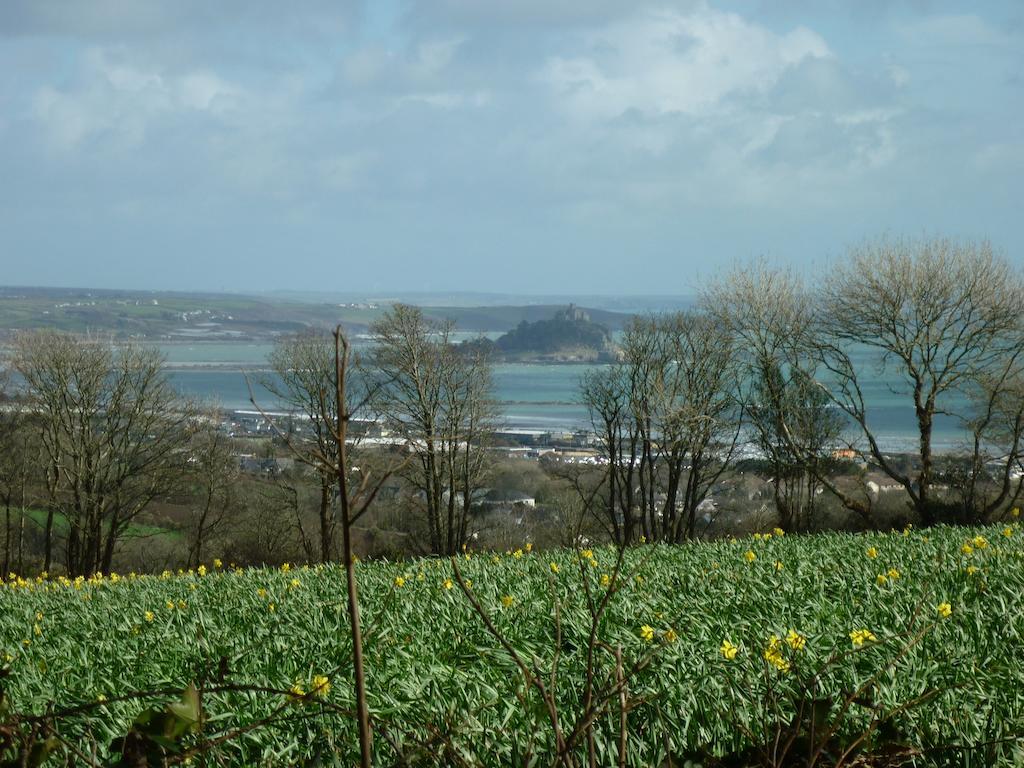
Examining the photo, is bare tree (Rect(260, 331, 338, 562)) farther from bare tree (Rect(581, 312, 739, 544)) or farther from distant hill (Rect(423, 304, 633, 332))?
bare tree (Rect(581, 312, 739, 544))

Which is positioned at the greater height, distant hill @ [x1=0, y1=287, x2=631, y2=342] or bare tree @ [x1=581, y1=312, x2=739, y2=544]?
distant hill @ [x1=0, y1=287, x2=631, y2=342]

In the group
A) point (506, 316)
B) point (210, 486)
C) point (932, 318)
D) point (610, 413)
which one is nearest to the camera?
point (932, 318)

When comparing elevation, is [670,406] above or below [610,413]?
above

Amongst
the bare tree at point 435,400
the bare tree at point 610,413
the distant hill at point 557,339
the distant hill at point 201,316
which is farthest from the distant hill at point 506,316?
the bare tree at point 610,413

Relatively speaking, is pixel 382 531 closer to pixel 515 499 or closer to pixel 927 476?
pixel 515 499

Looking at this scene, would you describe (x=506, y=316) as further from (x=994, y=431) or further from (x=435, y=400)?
(x=994, y=431)

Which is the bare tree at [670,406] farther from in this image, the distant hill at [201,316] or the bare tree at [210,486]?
the bare tree at [210,486]

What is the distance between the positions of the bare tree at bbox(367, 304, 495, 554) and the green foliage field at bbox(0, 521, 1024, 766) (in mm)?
21400

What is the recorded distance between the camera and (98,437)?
98.7 feet

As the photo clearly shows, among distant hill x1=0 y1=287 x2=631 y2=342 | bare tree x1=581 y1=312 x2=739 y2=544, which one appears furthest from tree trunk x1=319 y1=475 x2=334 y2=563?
bare tree x1=581 y1=312 x2=739 y2=544

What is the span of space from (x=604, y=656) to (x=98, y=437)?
29274 mm

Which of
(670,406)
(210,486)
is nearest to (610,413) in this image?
(670,406)

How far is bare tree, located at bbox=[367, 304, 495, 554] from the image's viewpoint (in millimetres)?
29547

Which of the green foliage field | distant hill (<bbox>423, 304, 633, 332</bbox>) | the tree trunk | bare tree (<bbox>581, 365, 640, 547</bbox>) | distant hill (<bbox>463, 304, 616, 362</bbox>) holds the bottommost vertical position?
the tree trunk
